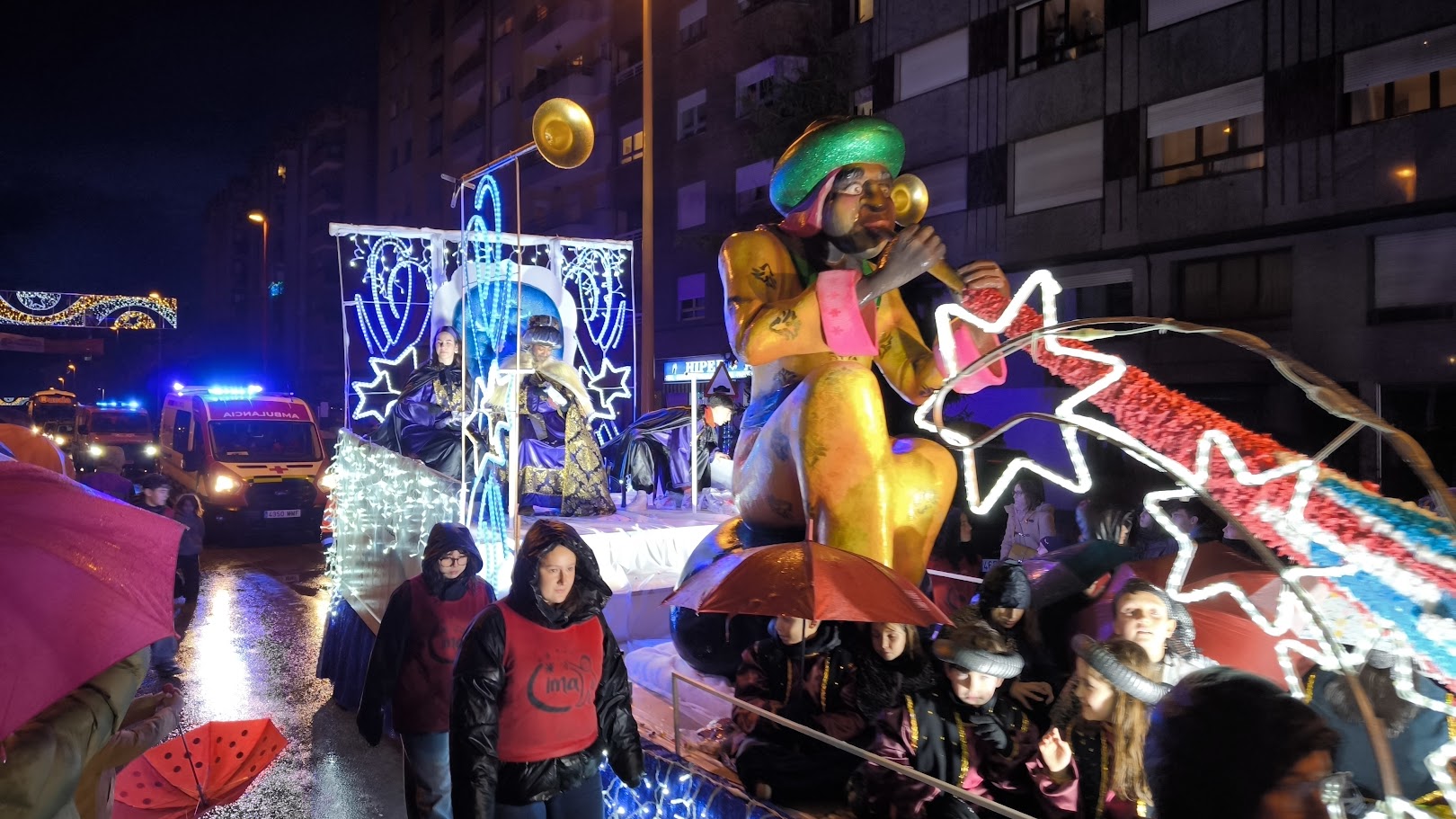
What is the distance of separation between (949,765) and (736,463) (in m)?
1.47

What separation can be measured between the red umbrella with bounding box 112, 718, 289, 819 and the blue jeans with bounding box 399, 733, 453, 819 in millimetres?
1029

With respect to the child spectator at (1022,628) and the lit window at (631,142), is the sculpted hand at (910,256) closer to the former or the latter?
the child spectator at (1022,628)

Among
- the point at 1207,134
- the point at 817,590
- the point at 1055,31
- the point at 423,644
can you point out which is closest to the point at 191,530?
the point at 423,644

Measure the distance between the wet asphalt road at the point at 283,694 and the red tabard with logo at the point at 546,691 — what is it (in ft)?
8.19

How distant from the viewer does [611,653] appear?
3504mm

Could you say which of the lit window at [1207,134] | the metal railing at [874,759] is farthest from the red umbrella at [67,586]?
the lit window at [1207,134]

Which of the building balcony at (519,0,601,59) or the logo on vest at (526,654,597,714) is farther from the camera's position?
the building balcony at (519,0,601,59)

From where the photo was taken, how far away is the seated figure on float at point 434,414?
7.60m

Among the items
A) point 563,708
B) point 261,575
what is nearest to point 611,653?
point 563,708

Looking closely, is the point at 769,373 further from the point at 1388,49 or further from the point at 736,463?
the point at 1388,49

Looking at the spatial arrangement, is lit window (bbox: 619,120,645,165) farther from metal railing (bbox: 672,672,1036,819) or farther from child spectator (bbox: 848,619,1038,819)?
child spectator (bbox: 848,619,1038,819)

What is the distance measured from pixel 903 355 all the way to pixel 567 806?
208 centimetres

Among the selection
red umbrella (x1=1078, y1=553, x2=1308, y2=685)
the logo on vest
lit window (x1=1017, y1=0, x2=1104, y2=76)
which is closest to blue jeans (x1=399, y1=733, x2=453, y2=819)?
the logo on vest

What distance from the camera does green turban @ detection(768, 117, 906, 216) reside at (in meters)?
3.44
